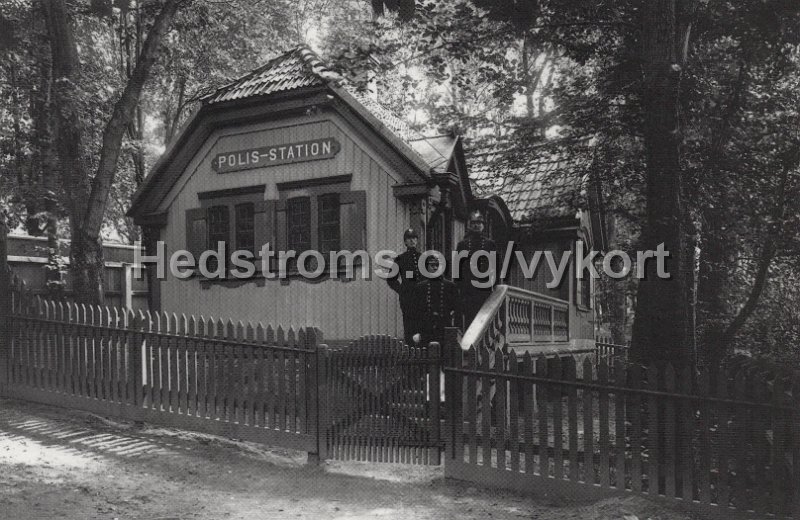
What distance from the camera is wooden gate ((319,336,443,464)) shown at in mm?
7633

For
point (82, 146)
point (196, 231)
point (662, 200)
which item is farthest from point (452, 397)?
point (196, 231)

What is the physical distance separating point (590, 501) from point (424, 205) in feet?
22.9

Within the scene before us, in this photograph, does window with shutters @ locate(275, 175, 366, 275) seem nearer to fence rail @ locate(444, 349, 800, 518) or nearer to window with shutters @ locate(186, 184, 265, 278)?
window with shutters @ locate(186, 184, 265, 278)

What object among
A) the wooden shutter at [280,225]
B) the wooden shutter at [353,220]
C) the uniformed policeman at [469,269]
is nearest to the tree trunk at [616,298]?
the uniformed policeman at [469,269]

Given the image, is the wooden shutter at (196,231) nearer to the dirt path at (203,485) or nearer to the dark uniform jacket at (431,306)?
the dark uniform jacket at (431,306)

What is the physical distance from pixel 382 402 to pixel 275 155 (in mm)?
7327

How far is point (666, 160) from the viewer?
29.4 feet

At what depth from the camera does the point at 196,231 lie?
47.8 ft

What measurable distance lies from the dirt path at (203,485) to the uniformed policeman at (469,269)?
4.42 m

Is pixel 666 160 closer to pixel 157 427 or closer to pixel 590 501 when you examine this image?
pixel 590 501

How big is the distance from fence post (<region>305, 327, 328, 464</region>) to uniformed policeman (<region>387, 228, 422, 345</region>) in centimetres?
262

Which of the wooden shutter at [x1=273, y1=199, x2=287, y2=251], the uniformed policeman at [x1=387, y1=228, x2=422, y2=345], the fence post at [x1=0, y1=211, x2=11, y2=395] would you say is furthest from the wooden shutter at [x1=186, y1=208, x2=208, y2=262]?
the uniformed policeman at [x1=387, y1=228, x2=422, y2=345]

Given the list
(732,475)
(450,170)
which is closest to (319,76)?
(450,170)

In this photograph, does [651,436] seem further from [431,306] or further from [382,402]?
[431,306]
